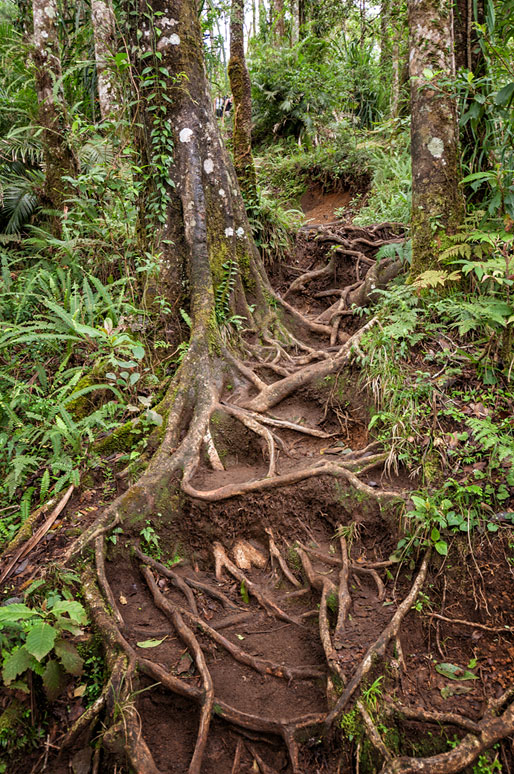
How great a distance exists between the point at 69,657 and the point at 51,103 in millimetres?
6309

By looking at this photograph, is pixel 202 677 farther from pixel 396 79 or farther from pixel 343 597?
pixel 396 79

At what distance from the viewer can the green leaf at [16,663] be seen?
2076 mm

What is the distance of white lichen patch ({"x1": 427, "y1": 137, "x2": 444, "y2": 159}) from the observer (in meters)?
4.08

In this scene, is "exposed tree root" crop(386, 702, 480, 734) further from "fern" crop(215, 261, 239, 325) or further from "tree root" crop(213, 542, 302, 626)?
"fern" crop(215, 261, 239, 325)

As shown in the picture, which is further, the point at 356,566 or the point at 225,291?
the point at 225,291

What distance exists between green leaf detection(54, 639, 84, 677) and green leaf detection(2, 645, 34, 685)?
0.13 meters

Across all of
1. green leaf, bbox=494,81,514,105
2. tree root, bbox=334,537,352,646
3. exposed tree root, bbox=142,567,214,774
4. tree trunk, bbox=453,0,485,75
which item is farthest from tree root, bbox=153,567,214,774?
tree trunk, bbox=453,0,485,75

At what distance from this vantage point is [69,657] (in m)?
2.28

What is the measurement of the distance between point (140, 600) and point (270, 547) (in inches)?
37.4

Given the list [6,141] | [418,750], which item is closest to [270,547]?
[418,750]

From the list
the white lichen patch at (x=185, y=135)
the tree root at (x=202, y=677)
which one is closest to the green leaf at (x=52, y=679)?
the tree root at (x=202, y=677)

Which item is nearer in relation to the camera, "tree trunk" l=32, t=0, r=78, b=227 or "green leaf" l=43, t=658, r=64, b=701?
"green leaf" l=43, t=658, r=64, b=701

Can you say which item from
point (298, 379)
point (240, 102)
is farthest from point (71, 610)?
point (240, 102)

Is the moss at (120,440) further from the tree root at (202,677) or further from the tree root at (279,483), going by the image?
the tree root at (202,677)
